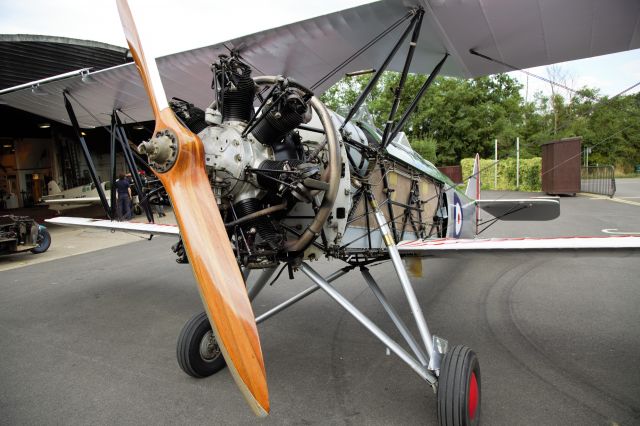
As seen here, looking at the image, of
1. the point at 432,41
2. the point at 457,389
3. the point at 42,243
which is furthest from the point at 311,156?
the point at 42,243

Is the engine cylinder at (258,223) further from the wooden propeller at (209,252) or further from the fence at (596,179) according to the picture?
the fence at (596,179)

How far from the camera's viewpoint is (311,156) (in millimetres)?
2416

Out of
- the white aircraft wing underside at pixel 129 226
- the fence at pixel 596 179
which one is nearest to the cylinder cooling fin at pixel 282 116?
the white aircraft wing underside at pixel 129 226

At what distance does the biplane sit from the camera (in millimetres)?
1913

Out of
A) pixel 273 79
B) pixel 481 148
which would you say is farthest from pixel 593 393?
pixel 481 148

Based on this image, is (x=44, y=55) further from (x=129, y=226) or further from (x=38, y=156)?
Result: (x=38, y=156)

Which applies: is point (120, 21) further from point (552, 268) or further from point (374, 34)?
point (552, 268)

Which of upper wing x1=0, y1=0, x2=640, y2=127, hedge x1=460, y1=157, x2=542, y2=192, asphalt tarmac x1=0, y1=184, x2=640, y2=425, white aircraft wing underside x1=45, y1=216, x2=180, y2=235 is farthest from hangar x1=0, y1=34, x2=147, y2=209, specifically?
hedge x1=460, y1=157, x2=542, y2=192

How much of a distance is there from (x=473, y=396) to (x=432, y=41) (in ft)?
9.35

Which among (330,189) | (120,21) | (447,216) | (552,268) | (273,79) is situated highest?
(120,21)

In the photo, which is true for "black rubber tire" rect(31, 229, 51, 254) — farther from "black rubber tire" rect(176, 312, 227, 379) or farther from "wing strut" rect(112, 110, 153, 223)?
"black rubber tire" rect(176, 312, 227, 379)

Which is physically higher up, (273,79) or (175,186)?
(273,79)

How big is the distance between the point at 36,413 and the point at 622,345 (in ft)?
14.8

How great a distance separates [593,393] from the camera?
2.72 metres
